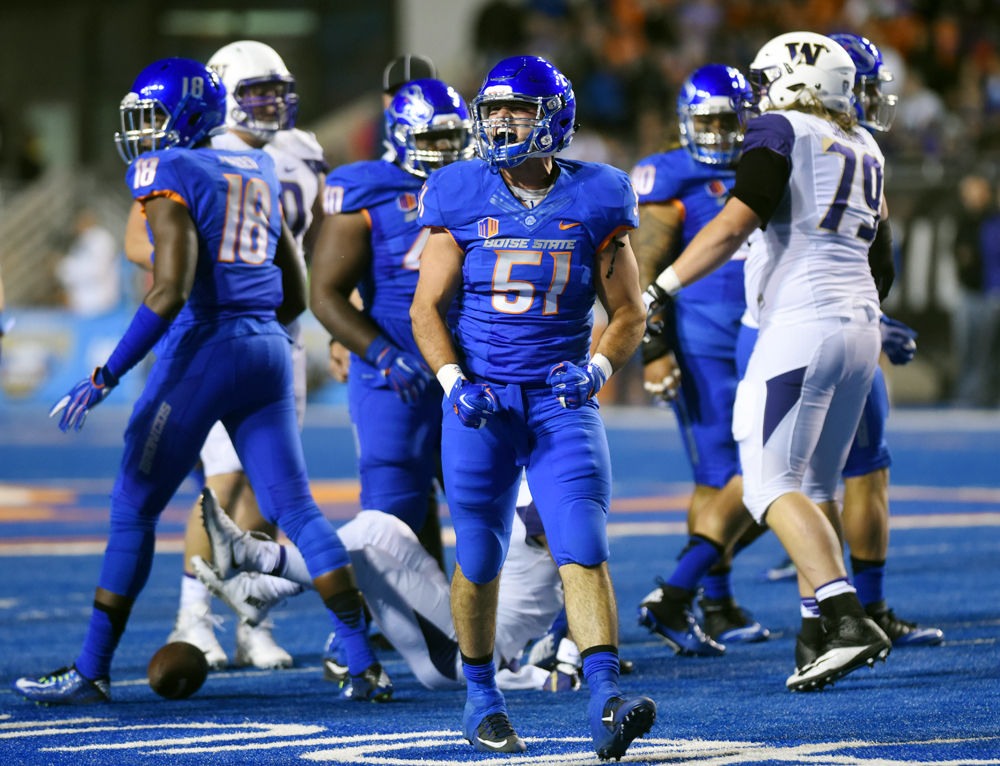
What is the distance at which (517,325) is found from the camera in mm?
4699

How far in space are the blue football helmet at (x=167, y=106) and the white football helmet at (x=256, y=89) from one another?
76 centimetres

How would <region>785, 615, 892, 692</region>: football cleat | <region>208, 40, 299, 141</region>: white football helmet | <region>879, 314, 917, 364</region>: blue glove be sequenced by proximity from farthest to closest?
1. <region>208, 40, 299, 141</region>: white football helmet
2. <region>879, 314, 917, 364</region>: blue glove
3. <region>785, 615, 892, 692</region>: football cleat

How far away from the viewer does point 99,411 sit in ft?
67.5

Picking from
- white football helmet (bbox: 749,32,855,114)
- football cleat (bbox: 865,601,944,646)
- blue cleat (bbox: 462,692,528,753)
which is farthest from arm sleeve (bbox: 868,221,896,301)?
blue cleat (bbox: 462,692,528,753)

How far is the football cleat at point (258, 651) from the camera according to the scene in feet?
20.1

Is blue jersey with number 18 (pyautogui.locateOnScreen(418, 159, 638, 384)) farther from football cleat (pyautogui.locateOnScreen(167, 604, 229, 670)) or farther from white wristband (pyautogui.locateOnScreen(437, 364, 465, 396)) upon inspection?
football cleat (pyautogui.locateOnScreen(167, 604, 229, 670))

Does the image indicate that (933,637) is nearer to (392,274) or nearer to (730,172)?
(730,172)

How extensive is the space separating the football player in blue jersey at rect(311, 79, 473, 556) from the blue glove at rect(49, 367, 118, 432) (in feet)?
3.02

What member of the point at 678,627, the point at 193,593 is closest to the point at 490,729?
the point at 678,627

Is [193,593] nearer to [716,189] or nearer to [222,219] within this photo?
[222,219]

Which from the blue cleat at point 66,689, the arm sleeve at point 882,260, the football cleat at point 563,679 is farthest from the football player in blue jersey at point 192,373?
the arm sleeve at point 882,260

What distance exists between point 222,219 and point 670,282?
1.47 metres

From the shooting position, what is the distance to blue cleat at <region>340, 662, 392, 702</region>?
5.36 meters

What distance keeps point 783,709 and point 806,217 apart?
1.57 meters
